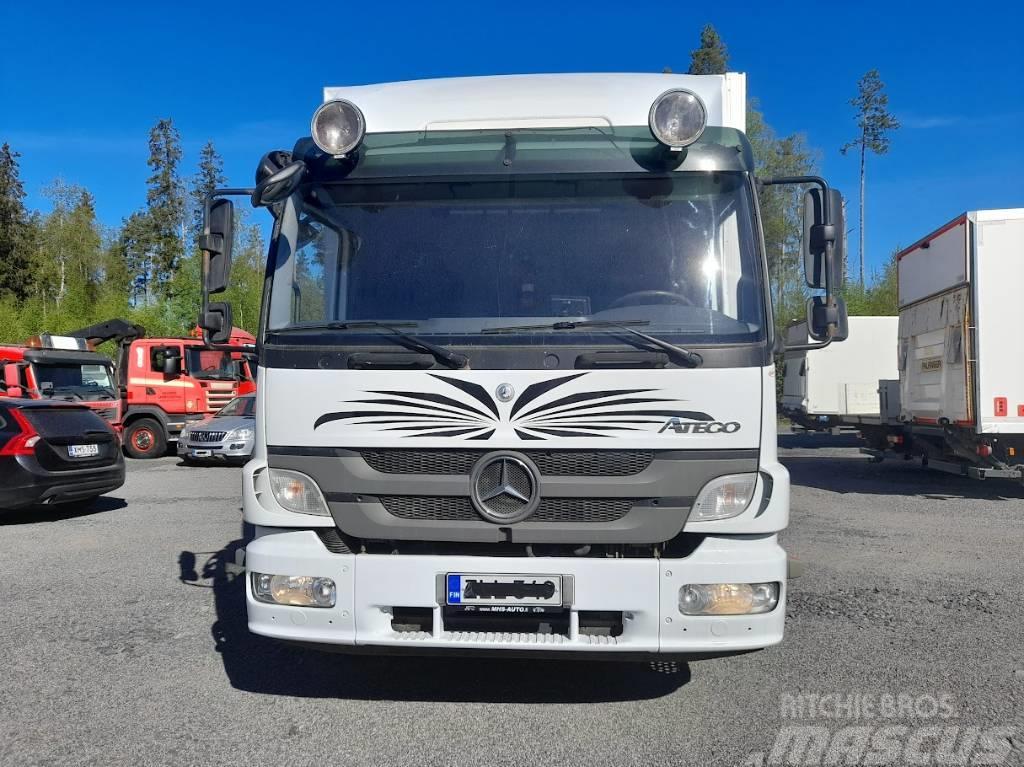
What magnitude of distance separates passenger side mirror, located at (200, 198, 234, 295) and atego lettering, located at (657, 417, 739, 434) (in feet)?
7.50

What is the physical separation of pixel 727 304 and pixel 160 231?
205ft

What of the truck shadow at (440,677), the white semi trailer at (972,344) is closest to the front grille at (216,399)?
the white semi trailer at (972,344)

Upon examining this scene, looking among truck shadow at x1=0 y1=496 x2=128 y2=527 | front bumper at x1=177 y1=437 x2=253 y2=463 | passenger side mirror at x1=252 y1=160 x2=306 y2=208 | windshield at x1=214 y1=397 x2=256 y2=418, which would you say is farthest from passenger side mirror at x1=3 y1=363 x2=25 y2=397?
passenger side mirror at x1=252 y1=160 x2=306 y2=208

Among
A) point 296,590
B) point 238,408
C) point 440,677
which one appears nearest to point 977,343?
point 440,677

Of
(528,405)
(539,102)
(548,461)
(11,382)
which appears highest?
(539,102)

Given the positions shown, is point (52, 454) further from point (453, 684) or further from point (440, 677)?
point (453, 684)

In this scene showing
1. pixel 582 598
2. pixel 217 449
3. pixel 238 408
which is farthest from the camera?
pixel 238 408

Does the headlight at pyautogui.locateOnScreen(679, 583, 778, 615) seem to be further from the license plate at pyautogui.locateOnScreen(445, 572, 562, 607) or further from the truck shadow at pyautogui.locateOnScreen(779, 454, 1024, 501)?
the truck shadow at pyautogui.locateOnScreen(779, 454, 1024, 501)

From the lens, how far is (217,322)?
4.35 m

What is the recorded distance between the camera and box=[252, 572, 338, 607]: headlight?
11.9 feet

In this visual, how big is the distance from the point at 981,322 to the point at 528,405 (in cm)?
904

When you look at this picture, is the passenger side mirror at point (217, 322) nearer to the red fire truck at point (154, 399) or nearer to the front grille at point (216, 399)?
the red fire truck at point (154, 399)

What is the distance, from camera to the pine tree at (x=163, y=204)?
2365 inches

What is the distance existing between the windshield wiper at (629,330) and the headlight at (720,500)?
19.6 inches
